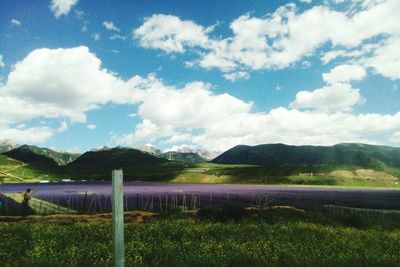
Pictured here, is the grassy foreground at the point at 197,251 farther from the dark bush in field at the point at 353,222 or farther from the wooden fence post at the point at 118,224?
the dark bush in field at the point at 353,222

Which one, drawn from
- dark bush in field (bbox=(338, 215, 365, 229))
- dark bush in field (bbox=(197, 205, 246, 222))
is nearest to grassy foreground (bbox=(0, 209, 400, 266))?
dark bush in field (bbox=(197, 205, 246, 222))

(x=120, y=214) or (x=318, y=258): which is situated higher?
(x=120, y=214)

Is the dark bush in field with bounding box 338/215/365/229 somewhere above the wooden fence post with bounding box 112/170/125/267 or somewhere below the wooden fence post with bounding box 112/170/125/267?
below

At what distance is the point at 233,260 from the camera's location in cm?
1777

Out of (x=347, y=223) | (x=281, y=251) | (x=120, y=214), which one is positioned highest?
(x=120, y=214)

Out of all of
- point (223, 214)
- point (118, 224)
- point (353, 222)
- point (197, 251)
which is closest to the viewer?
point (118, 224)

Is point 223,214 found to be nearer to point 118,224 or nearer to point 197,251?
point 197,251

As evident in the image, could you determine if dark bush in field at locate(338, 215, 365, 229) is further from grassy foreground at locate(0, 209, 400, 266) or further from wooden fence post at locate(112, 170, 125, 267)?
wooden fence post at locate(112, 170, 125, 267)

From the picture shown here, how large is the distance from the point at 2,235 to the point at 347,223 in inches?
1555

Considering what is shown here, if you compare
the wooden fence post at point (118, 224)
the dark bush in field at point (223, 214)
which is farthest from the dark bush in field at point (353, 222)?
the wooden fence post at point (118, 224)

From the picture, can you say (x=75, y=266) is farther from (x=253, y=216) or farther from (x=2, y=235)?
(x=253, y=216)

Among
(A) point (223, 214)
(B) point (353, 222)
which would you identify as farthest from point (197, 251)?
(B) point (353, 222)

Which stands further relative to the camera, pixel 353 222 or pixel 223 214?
pixel 223 214

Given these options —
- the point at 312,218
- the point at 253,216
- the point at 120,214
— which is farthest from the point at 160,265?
the point at 312,218
